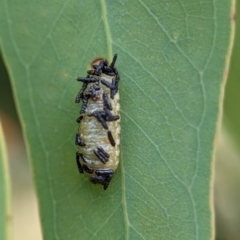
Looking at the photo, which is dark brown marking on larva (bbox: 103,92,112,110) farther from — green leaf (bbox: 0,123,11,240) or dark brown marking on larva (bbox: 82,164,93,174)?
green leaf (bbox: 0,123,11,240)

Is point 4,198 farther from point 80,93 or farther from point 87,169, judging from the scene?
point 80,93

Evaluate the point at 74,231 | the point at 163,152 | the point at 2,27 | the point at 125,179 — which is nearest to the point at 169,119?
the point at 163,152

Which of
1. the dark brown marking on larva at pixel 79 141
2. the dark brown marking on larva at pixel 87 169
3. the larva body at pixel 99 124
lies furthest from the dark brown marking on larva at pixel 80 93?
the dark brown marking on larva at pixel 87 169

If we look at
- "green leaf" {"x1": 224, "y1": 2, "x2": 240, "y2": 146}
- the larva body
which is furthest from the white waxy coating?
"green leaf" {"x1": 224, "y1": 2, "x2": 240, "y2": 146}

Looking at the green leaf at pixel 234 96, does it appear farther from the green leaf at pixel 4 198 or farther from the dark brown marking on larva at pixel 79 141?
the green leaf at pixel 4 198

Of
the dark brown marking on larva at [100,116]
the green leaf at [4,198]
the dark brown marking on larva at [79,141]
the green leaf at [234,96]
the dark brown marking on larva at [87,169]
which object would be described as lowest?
the green leaf at [4,198]

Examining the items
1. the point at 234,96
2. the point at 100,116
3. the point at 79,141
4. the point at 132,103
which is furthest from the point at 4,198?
the point at 234,96

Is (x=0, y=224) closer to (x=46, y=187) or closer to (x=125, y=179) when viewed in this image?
(x=46, y=187)
